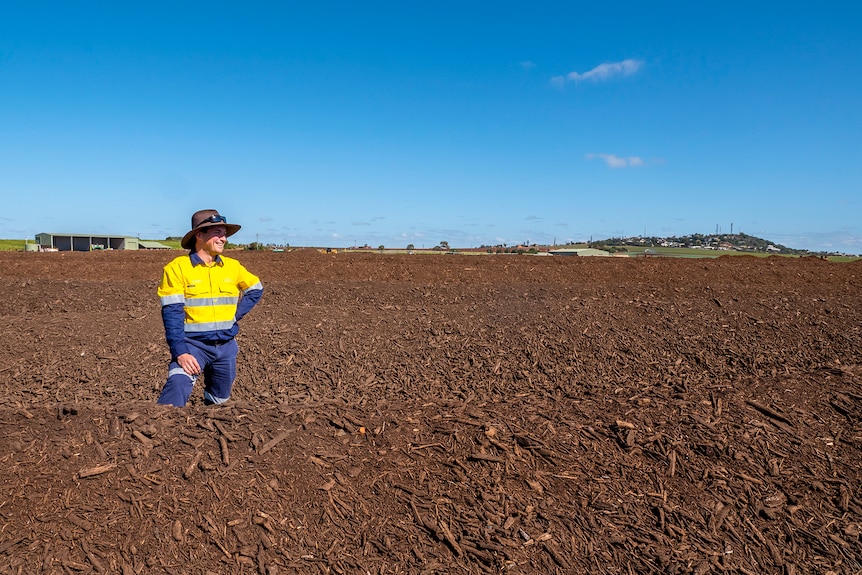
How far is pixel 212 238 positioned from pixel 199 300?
48cm

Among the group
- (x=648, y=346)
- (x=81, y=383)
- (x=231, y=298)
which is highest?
(x=231, y=298)

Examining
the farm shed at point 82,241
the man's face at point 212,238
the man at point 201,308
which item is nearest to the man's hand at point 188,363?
the man at point 201,308

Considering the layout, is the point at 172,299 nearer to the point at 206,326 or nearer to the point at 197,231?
the point at 206,326

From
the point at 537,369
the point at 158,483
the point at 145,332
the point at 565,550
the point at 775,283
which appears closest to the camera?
the point at 565,550

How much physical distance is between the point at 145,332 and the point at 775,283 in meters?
16.5

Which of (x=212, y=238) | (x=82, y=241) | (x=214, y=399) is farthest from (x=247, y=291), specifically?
(x=82, y=241)

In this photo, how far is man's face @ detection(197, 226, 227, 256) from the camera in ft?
13.4

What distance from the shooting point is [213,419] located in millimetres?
3553

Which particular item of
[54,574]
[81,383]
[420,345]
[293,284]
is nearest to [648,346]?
[420,345]

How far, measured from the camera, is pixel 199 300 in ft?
13.5

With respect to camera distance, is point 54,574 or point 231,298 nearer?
point 54,574

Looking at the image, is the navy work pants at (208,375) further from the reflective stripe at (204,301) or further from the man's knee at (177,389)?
the reflective stripe at (204,301)

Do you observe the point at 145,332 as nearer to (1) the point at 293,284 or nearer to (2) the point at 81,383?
(2) the point at 81,383

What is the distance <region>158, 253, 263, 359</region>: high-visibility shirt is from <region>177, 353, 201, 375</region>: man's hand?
0.18 ft
